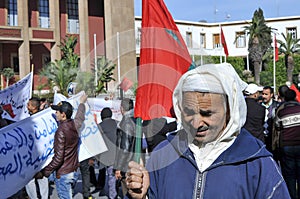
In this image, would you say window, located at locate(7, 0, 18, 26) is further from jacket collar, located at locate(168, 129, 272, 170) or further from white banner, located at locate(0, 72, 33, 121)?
jacket collar, located at locate(168, 129, 272, 170)

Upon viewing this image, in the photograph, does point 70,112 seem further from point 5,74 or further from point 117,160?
point 5,74

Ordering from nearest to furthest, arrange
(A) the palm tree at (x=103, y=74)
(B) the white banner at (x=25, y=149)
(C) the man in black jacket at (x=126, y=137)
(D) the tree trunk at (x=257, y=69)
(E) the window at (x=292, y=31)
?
(A) the palm tree at (x=103, y=74)
(C) the man in black jacket at (x=126, y=137)
(B) the white banner at (x=25, y=149)
(D) the tree trunk at (x=257, y=69)
(E) the window at (x=292, y=31)

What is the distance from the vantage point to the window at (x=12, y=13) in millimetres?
36344

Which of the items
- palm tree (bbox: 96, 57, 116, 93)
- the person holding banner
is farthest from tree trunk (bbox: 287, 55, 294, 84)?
palm tree (bbox: 96, 57, 116, 93)

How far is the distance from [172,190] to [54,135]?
4.70m

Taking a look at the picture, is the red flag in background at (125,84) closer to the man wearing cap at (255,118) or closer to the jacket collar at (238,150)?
the jacket collar at (238,150)

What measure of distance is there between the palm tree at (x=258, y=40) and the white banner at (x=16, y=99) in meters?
45.9

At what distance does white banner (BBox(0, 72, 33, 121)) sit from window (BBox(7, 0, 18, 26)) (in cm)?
2771

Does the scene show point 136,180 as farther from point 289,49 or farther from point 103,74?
point 289,49

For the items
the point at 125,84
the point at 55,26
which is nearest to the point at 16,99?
the point at 125,84

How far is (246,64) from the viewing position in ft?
193

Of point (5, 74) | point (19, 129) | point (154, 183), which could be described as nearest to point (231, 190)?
point (154, 183)

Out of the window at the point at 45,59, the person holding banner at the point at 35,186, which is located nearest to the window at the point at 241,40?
the window at the point at 45,59

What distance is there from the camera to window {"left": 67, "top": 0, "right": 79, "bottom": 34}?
40.0m
